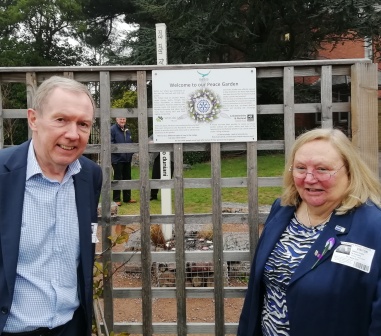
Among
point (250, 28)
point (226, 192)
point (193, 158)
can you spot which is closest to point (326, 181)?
point (226, 192)

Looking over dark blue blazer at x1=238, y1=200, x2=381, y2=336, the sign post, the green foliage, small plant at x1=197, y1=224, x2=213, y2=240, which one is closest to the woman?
dark blue blazer at x1=238, y1=200, x2=381, y2=336

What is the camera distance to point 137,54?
56.3 ft

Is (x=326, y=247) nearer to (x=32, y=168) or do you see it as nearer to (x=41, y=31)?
(x=32, y=168)

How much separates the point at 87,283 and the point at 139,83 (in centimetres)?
142

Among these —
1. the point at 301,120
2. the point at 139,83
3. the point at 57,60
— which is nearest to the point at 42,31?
the point at 57,60

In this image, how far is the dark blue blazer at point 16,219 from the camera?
1.84 m

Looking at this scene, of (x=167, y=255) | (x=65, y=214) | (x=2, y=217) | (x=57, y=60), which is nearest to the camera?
(x=2, y=217)

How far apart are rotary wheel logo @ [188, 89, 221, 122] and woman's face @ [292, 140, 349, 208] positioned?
0.94 meters

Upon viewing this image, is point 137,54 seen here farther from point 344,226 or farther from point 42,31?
point 344,226

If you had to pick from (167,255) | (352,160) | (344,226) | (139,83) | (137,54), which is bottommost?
(167,255)

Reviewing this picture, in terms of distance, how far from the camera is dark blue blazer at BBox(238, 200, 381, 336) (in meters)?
1.91

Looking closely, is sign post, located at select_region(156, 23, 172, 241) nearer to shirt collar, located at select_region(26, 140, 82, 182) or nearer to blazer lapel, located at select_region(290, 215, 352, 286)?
shirt collar, located at select_region(26, 140, 82, 182)

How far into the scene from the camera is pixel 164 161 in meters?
5.88

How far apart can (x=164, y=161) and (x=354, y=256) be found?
Answer: 13.5ft
